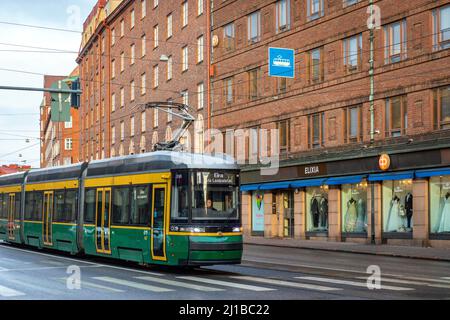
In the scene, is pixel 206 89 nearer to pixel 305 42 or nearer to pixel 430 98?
pixel 305 42

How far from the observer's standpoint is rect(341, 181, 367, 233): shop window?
35.4 metres

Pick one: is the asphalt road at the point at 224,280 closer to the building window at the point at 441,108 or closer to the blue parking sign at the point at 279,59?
the building window at the point at 441,108

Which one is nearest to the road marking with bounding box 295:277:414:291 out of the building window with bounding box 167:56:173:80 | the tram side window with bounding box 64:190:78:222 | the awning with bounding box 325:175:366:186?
the tram side window with bounding box 64:190:78:222

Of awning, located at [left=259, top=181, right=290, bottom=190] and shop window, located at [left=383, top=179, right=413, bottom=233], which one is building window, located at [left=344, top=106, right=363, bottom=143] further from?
awning, located at [left=259, top=181, right=290, bottom=190]

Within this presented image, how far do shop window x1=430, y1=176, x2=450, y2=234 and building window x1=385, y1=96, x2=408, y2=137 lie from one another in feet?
9.01

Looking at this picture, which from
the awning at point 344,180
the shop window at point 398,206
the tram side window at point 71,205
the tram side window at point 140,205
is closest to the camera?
the tram side window at point 140,205

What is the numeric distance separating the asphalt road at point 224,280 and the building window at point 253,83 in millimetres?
20299

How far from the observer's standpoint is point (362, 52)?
1382 inches

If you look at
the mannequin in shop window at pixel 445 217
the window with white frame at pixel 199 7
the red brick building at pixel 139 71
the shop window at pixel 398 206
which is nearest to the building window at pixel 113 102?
the red brick building at pixel 139 71

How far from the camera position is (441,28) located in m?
30.8

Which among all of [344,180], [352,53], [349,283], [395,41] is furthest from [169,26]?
[349,283]

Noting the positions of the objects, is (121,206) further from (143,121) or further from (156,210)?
(143,121)

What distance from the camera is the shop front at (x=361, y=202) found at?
31.3m

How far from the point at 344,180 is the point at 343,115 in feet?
10.4
